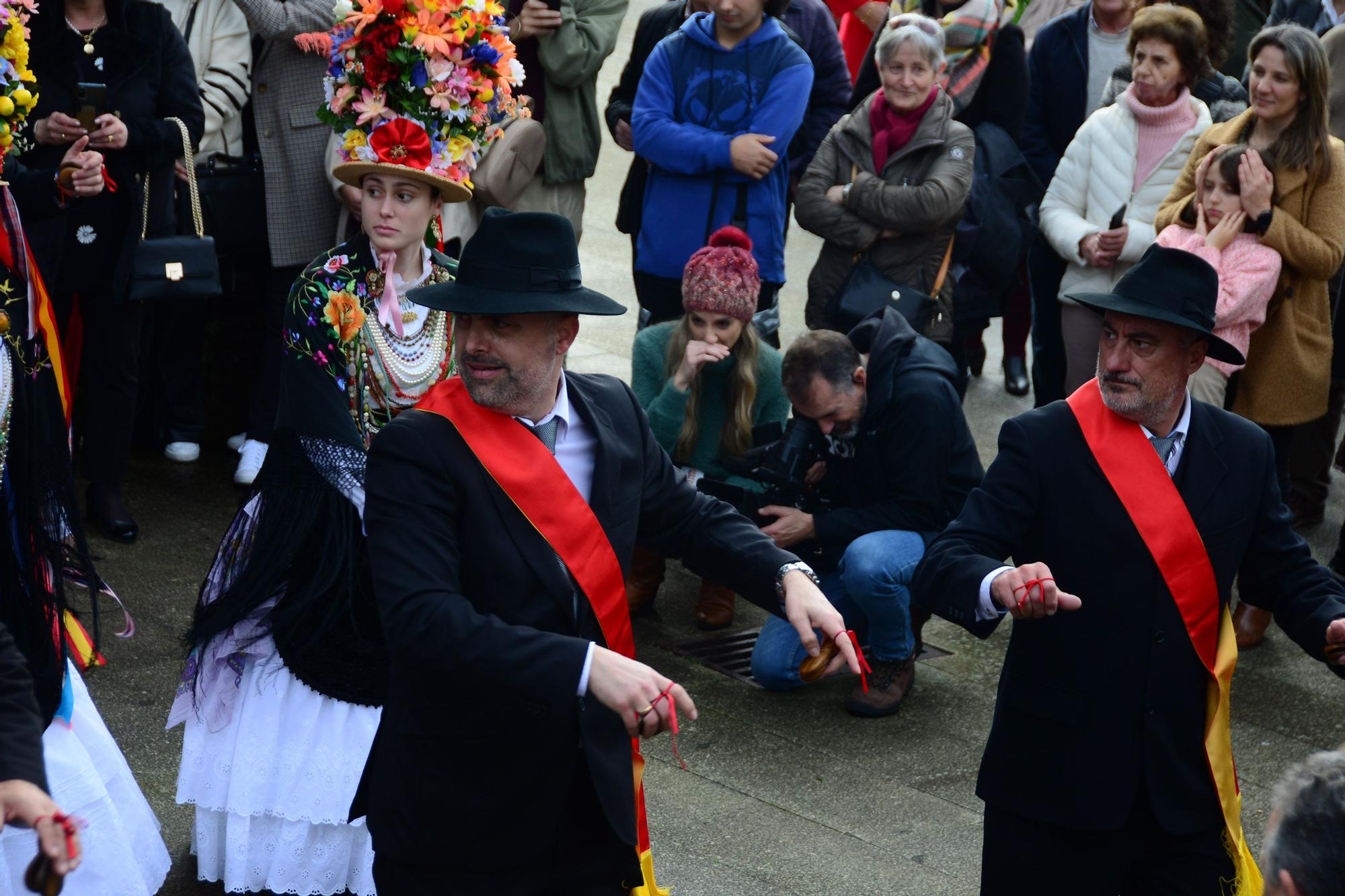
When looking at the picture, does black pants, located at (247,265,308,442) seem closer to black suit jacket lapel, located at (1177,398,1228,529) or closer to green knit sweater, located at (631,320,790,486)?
green knit sweater, located at (631,320,790,486)

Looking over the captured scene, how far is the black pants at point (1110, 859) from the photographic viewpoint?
3.54 meters

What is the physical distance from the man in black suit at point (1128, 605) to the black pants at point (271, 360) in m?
4.13

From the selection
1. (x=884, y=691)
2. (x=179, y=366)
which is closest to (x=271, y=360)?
(x=179, y=366)

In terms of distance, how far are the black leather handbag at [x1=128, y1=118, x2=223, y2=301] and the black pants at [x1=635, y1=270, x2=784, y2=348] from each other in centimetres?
181

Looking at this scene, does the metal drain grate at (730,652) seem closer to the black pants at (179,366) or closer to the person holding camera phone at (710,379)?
the person holding camera phone at (710,379)

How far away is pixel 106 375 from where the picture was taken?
6.38 m

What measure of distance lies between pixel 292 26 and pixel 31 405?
3.15m

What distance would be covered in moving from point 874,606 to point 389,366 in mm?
1975

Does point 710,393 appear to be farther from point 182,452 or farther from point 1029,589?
point 1029,589

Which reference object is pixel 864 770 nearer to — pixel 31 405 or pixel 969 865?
pixel 969 865

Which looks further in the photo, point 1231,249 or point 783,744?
point 1231,249

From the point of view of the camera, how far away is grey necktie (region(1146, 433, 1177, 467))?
3650 millimetres

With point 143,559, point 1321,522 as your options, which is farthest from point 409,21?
point 1321,522

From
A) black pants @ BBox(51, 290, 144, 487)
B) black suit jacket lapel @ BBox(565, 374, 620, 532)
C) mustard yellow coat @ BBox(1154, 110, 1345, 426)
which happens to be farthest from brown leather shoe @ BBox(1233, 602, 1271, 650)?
black pants @ BBox(51, 290, 144, 487)
